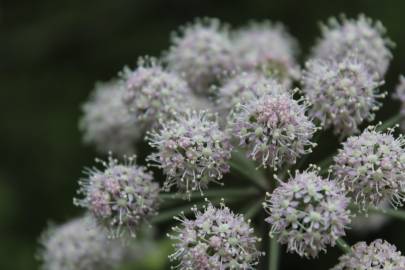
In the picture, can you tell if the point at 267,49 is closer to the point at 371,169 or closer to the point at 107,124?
the point at 107,124

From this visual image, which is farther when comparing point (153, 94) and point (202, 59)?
point (202, 59)

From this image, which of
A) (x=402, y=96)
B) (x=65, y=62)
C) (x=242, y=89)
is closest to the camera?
(x=242, y=89)

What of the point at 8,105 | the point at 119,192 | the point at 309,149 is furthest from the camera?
the point at 8,105

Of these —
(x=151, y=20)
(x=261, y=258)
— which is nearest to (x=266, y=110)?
(x=261, y=258)

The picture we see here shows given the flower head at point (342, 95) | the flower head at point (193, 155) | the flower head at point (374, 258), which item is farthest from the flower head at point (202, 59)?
the flower head at point (374, 258)

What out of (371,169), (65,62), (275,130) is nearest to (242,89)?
(275,130)

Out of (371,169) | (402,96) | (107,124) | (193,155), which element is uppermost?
(107,124)

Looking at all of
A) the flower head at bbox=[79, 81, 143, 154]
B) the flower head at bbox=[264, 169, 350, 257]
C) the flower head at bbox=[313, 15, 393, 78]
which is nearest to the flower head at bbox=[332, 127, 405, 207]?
the flower head at bbox=[264, 169, 350, 257]

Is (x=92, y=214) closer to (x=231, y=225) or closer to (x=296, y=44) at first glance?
(x=231, y=225)
